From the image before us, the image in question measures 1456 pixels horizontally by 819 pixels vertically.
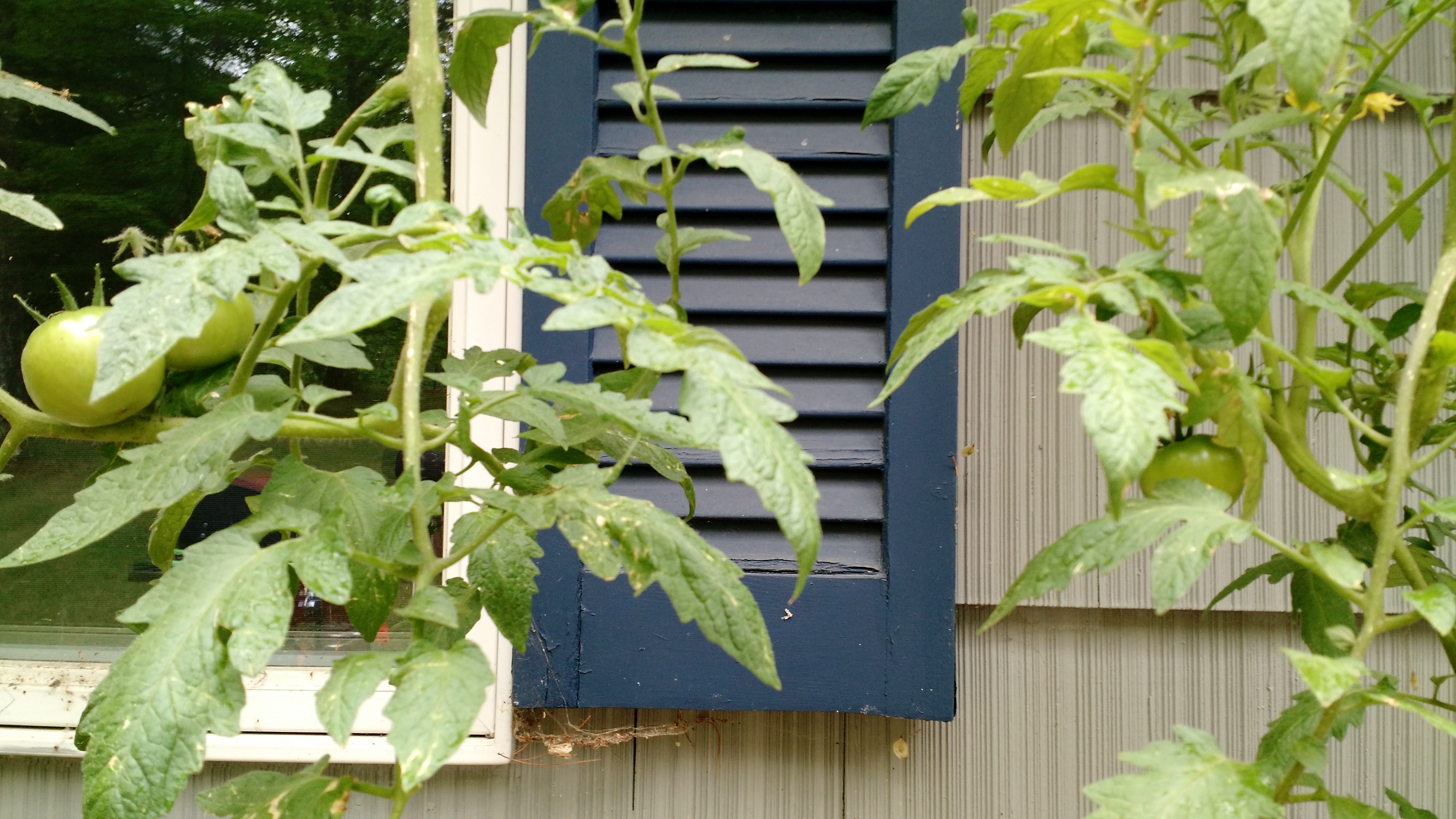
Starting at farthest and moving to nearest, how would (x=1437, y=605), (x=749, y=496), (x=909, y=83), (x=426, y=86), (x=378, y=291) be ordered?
(x=749, y=496) → (x=909, y=83) → (x=426, y=86) → (x=1437, y=605) → (x=378, y=291)

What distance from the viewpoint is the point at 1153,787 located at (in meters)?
0.47

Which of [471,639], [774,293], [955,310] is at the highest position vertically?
[774,293]

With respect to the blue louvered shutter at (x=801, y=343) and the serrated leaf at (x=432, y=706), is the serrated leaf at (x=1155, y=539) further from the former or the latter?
the blue louvered shutter at (x=801, y=343)

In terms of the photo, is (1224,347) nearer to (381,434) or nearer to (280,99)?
(381,434)

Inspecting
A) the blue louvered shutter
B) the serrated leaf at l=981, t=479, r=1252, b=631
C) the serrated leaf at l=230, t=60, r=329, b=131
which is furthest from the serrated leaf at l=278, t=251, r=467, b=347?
the blue louvered shutter

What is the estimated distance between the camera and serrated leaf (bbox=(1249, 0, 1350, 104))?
0.41 meters

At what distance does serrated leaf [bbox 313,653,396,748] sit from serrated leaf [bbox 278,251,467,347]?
160mm

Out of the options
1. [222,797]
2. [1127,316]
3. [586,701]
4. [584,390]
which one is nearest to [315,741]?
[586,701]

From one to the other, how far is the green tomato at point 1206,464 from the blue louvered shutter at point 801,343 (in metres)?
0.50

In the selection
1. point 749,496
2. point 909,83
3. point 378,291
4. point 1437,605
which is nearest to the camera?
point 378,291

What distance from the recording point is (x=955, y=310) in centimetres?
50

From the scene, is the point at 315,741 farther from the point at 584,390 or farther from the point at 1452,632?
Result: the point at 1452,632

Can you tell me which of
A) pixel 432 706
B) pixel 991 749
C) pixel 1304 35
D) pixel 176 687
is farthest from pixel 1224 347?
pixel 991 749

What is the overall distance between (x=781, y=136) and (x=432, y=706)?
0.93 metres
